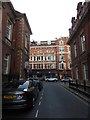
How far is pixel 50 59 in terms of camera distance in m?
69.5

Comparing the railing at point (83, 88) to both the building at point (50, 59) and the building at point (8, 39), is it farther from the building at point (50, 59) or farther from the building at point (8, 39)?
the building at point (50, 59)

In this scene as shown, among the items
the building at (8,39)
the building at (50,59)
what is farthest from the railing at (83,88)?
the building at (50,59)

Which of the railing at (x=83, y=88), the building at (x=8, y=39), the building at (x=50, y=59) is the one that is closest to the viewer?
the railing at (x=83, y=88)

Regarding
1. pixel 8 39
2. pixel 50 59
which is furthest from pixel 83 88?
pixel 50 59

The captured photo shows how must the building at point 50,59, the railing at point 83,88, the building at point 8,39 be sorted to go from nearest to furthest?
the railing at point 83,88
the building at point 8,39
the building at point 50,59

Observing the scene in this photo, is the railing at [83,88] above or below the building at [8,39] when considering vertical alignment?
below

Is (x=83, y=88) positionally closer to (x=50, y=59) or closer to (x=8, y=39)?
(x=8, y=39)

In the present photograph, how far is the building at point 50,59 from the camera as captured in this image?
2648 inches

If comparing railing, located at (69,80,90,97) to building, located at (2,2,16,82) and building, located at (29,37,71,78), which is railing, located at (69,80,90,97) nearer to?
building, located at (2,2,16,82)

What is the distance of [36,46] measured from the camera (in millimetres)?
70188

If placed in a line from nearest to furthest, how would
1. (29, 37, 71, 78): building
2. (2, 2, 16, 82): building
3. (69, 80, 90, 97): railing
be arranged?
(69, 80, 90, 97): railing → (2, 2, 16, 82): building → (29, 37, 71, 78): building

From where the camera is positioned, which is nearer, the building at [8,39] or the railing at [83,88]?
the railing at [83,88]

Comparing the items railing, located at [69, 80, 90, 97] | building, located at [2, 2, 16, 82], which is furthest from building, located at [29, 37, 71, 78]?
railing, located at [69, 80, 90, 97]

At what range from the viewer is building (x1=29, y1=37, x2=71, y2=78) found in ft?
221
